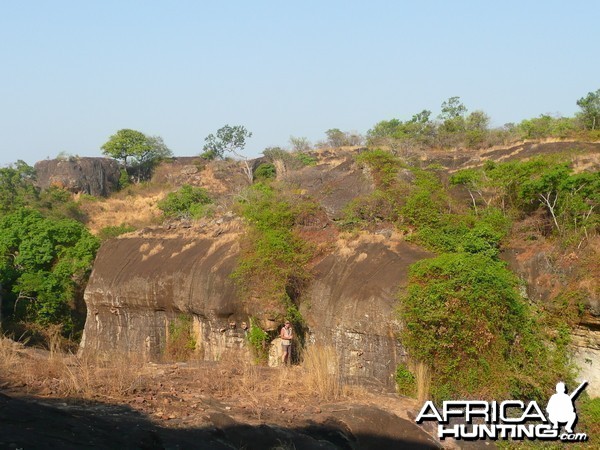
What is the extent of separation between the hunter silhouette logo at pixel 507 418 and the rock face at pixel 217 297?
158 centimetres

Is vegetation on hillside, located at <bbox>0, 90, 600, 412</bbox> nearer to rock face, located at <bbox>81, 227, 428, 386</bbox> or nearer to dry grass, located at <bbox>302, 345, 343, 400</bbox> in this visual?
rock face, located at <bbox>81, 227, 428, 386</bbox>

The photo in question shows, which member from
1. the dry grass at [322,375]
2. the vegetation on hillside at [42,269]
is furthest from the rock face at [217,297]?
the vegetation on hillside at [42,269]

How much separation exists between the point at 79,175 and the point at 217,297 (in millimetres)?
37082

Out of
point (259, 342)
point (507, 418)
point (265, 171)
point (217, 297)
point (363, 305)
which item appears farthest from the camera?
point (265, 171)

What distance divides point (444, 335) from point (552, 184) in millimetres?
5095

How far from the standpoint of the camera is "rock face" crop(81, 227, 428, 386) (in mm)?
12625

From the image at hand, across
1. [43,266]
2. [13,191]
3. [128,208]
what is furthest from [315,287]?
[128,208]

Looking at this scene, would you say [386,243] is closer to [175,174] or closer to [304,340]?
[304,340]

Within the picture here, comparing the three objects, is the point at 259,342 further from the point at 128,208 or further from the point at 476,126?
the point at 128,208

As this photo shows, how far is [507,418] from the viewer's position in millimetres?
11031

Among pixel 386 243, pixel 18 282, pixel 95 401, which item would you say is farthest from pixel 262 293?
pixel 18 282

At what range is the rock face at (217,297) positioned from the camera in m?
12.6

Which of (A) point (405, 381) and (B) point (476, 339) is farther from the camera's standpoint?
(A) point (405, 381)

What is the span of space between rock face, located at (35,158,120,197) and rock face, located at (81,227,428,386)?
29874 mm
